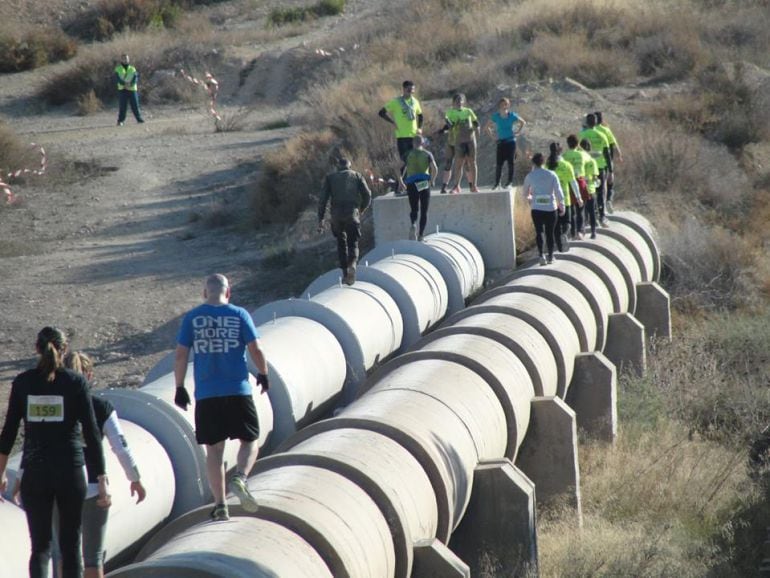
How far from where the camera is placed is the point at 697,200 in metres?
22.3

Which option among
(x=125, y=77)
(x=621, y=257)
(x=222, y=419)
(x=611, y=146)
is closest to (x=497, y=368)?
(x=222, y=419)

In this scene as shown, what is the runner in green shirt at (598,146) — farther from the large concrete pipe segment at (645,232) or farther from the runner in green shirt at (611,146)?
the large concrete pipe segment at (645,232)

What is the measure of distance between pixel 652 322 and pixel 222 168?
13.2 metres

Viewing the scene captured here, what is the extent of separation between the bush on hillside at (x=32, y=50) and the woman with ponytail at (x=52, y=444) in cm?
3555

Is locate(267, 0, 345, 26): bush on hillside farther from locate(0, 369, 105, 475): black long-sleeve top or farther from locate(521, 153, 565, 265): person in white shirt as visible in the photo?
Result: locate(0, 369, 105, 475): black long-sleeve top

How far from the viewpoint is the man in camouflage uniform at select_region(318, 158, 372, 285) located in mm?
13578

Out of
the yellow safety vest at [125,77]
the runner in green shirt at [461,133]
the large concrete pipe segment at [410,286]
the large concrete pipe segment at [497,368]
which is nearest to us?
the large concrete pipe segment at [497,368]

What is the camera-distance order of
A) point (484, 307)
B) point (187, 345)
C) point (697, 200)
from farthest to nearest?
1. point (697, 200)
2. point (484, 307)
3. point (187, 345)

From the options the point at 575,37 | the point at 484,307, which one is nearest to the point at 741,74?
the point at 575,37

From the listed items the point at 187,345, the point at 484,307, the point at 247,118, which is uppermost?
the point at 187,345

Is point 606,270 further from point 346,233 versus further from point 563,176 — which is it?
point 346,233

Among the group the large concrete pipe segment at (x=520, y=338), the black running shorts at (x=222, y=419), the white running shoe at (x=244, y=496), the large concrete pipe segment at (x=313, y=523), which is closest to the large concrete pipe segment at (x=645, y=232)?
the large concrete pipe segment at (x=520, y=338)

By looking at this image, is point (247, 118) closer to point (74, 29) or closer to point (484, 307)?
point (74, 29)

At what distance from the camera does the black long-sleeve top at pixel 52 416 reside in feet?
20.3
